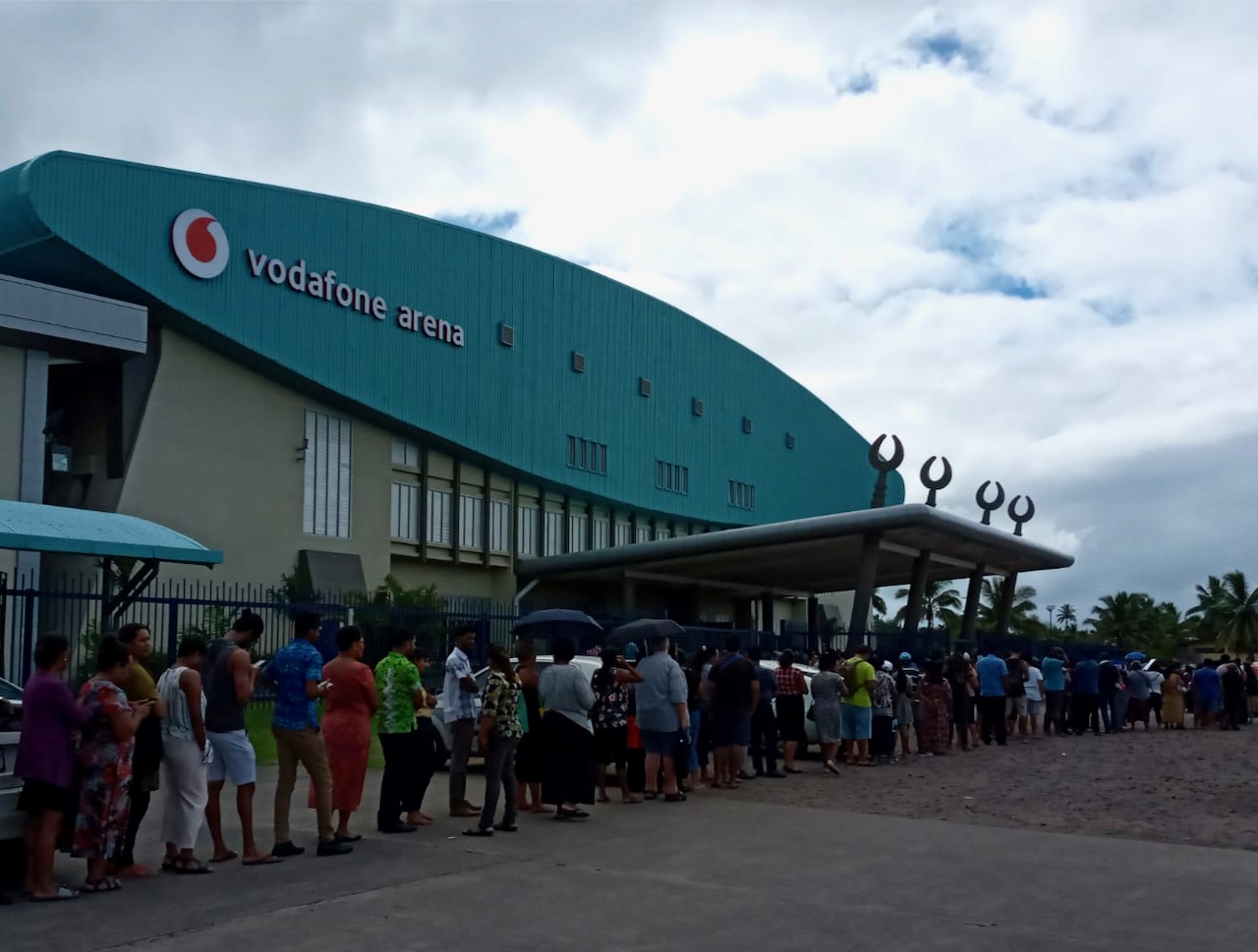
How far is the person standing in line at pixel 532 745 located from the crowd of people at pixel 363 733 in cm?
2

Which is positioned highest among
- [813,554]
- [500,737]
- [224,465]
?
[224,465]

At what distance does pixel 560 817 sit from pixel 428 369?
2898cm

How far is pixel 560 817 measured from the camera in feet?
38.7

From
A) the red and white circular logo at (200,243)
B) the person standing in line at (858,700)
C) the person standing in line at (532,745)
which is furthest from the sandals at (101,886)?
the red and white circular logo at (200,243)

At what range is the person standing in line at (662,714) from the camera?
13.2 metres

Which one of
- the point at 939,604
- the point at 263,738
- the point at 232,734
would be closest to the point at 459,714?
the point at 232,734

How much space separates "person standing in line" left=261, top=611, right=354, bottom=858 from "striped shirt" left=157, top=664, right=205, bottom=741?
2.18 ft

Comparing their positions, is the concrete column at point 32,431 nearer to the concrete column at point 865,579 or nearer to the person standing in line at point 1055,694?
the person standing in line at point 1055,694

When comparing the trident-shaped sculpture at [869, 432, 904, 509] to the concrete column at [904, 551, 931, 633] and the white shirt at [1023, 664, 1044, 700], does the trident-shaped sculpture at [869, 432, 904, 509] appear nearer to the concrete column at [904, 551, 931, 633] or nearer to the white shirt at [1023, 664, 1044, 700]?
the concrete column at [904, 551, 931, 633]

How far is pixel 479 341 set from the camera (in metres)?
41.8

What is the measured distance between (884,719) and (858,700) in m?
0.93

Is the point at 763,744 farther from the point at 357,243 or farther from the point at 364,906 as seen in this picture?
the point at 357,243

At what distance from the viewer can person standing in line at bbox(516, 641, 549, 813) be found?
12.3 meters

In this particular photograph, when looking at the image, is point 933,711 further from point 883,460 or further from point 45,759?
point 883,460
